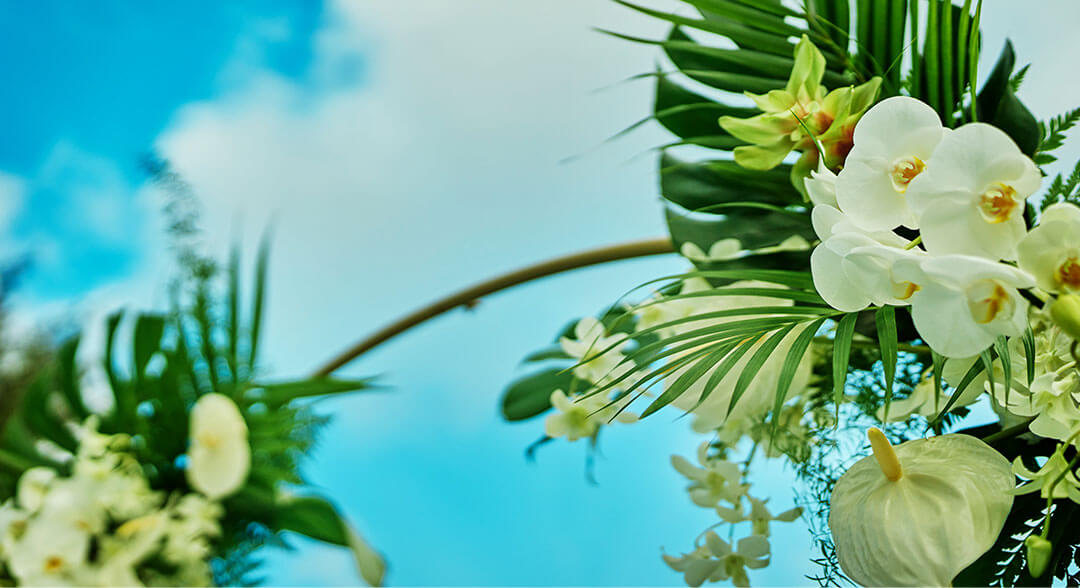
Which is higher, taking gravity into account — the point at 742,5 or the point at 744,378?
the point at 742,5

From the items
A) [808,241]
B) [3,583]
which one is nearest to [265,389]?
[3,583]

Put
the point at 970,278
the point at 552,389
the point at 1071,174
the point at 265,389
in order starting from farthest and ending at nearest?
the point at 265,389, the point at 552,389, the point at 1071,174, the point at 970,278

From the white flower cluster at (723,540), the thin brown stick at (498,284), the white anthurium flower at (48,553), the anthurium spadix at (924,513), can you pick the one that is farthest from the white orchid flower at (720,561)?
the white anthurium flower at (48,553)

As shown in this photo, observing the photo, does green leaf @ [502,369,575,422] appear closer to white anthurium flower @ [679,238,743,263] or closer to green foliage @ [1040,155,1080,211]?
white anthurium flower @ [679,238,743,263]

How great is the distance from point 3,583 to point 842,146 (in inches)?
21.5

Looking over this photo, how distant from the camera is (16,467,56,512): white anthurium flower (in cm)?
45

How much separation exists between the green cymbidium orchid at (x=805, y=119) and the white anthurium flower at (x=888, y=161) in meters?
0.06

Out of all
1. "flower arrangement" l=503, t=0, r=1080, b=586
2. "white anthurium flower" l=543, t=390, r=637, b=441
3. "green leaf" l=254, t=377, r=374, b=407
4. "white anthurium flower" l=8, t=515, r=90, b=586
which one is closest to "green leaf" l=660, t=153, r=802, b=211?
"flower arrangement" l=503, t=0, r=1080, b=586

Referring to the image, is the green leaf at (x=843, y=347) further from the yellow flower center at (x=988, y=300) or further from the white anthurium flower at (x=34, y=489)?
the white anthurium flower at (x=34, y=489)

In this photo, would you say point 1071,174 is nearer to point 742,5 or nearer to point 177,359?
point 742,5

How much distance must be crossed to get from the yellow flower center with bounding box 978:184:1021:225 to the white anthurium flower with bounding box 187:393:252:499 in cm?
43

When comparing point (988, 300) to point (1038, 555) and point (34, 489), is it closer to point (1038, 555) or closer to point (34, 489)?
point (1038, 555)

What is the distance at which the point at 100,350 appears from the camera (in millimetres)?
559

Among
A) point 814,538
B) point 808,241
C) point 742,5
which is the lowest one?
point 814,538
